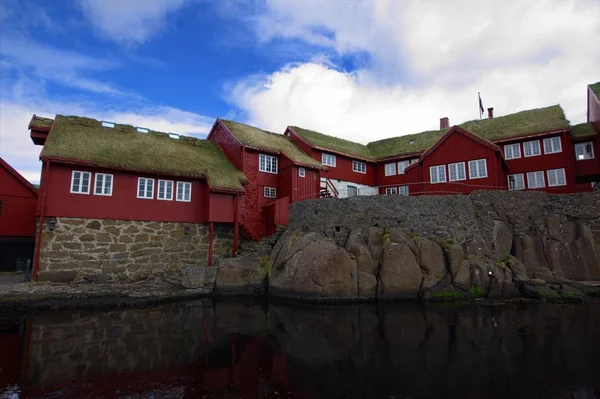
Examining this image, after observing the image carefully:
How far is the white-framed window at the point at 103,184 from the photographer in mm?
20203

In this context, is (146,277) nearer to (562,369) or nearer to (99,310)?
(99,310)

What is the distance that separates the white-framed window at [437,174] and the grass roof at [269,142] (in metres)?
8.91

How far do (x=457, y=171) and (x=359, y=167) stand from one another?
8.95 metres

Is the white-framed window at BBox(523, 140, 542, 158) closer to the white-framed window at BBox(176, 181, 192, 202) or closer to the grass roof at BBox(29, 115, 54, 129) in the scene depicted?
the white-framed window at BBox(176, 181, 192, 202)

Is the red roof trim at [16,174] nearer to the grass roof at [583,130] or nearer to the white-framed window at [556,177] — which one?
the white-framed window at [556,177]

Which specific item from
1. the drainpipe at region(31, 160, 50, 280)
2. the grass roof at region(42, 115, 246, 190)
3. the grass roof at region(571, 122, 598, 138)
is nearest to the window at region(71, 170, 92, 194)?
the grass roof at region(42, 115, 246, 190)

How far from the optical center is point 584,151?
26656 mm

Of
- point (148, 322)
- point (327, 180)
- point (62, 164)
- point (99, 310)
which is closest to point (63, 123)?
point (62, 164)

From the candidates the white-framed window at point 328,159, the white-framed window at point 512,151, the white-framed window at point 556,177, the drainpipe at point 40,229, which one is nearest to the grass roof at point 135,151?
the drainpipe at point 40,229

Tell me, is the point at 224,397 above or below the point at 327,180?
below

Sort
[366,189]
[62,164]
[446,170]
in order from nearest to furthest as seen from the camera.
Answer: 1. [62,164]
2. [446,170]
3. [366,189]

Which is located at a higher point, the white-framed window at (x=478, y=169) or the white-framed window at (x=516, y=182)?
the white-framed window at (x=478, y=169)

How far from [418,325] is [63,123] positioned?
76.2 ft

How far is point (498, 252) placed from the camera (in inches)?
844
